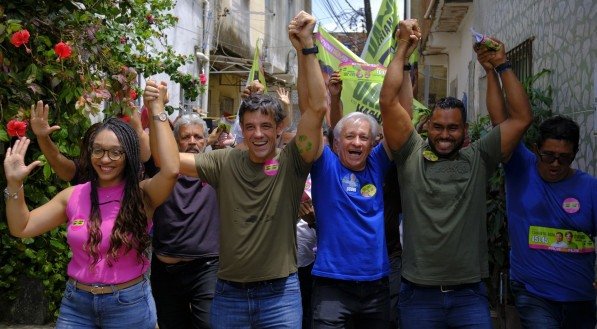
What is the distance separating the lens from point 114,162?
142 inches

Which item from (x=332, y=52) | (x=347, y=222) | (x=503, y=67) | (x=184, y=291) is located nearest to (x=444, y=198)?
(x=347, y=222)

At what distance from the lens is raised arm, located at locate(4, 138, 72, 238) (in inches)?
137

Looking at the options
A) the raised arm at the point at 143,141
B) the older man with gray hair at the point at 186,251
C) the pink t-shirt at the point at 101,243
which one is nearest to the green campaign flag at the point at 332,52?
the older man with gray hair at the point at 186,251

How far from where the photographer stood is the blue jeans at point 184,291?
Result: 4691mm

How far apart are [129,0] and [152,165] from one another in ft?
5.29

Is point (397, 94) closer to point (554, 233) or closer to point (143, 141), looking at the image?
point (554, 233)

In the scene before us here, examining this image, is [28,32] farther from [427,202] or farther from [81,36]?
[427,202]

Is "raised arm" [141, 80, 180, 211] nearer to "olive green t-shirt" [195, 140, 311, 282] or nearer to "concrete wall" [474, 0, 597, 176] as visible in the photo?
"olive green t-shirt" [195, 140, 311, 282]

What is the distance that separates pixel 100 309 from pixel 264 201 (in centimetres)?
97

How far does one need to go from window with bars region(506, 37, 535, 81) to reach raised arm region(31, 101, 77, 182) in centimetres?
431

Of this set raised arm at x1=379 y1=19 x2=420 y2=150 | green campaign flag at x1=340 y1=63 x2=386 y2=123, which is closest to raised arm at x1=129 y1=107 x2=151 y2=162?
raised arm at x1=379 y1=19 x2=420 y2=150

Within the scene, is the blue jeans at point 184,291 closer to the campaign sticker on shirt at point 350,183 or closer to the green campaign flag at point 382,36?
the campaign sticker on shirt at point 350,183

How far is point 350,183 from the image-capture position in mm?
3861

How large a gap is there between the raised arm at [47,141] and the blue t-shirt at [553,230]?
2.64 metres
